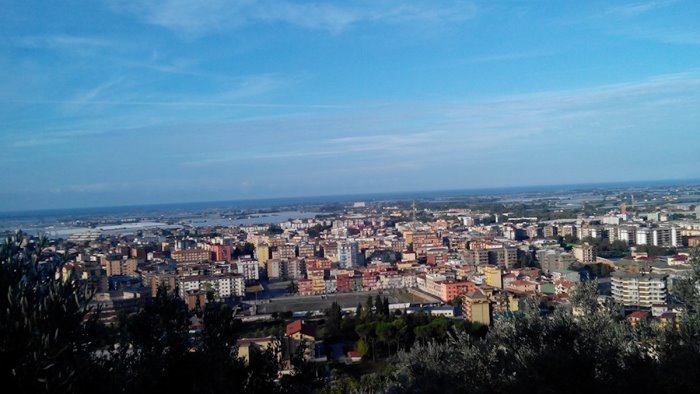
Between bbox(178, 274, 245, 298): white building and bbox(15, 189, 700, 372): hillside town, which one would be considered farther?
bbox(178, 274, 245, 298): white building

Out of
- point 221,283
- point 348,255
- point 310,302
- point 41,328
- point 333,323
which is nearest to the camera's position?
point 41,328

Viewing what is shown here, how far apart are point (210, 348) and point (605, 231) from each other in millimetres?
38357

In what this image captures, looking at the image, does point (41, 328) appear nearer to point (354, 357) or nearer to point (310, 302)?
point (354, 357)

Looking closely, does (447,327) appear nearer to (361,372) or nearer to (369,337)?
(369,337)

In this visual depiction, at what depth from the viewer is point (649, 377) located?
152 inches

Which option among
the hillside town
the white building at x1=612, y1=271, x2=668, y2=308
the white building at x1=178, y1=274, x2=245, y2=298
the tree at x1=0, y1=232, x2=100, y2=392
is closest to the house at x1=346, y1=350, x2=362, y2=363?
the hillside town

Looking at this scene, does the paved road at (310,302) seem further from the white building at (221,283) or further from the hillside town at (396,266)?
the white building at (221,283)

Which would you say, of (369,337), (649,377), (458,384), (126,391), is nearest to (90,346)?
(126,391)

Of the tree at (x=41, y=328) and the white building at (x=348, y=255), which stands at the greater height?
the tree at (x=41, y=328)

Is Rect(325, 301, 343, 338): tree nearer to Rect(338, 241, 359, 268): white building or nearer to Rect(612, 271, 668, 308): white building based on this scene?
Rect(612, 271, 668, 308): white building

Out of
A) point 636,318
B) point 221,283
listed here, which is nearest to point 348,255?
point 221,283

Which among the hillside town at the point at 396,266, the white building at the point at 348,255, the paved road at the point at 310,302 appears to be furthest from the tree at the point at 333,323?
the white building at the point at 348,255

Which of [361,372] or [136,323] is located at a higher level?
[136,323]

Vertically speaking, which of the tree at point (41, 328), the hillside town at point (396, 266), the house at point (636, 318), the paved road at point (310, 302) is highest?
the tree at point (41, 328)
